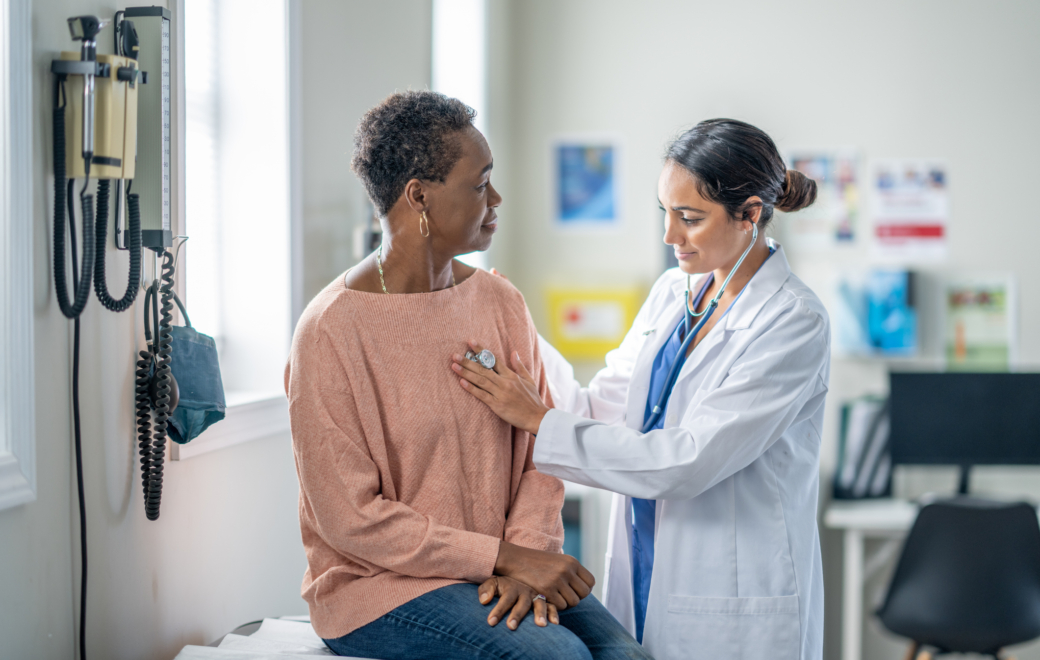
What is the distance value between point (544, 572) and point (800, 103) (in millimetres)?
2412

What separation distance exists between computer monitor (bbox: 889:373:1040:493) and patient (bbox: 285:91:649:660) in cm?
196

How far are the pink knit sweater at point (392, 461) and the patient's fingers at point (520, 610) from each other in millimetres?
66

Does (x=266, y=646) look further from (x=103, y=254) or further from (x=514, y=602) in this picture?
(x=103, y=254)

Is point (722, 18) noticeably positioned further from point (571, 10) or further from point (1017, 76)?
point (1017, 76)

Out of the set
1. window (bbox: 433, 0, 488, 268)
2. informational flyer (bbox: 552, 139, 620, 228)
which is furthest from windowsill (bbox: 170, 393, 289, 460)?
informational flyer (bbox: 552, 139, 620, 228)

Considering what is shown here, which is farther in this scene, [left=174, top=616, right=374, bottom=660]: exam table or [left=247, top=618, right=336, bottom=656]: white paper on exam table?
[left=247, top=618, right=336, bottom=656]: white paper on exam table

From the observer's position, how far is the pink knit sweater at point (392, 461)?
50.2 inches

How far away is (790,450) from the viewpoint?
1.53 meters

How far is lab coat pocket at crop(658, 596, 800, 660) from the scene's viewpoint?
147 cm

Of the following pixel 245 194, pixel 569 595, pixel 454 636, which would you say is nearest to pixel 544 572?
pixel 569 595

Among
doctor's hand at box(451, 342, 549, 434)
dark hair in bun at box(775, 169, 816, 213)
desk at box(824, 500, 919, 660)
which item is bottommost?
desk at box(824, 500, 919, 660)

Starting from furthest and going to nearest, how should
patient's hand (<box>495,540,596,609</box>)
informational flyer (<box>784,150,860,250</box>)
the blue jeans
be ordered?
1. informational flyer (<box>784,150,860,250</box>)
2. patient's hand (<box>495,540,596,609</box>)
3. the blue jeans

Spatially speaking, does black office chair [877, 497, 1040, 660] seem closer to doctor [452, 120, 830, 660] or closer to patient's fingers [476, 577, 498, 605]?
doctor [452, 120, 830, 660]

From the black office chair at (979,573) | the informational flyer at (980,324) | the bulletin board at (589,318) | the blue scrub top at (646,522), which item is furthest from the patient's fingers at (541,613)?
the informational flyer at (980,324)
